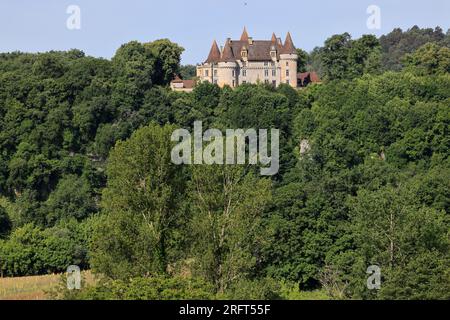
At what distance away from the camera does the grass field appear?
42.8 meters

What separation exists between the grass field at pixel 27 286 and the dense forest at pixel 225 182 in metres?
2.20

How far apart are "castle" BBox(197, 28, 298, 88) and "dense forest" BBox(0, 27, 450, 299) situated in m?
2.90

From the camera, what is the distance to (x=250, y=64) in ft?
270

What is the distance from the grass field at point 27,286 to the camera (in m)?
42.8

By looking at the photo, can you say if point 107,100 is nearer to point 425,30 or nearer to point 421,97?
point 421,97

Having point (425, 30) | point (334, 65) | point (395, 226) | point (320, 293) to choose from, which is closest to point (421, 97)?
point (334, 65)

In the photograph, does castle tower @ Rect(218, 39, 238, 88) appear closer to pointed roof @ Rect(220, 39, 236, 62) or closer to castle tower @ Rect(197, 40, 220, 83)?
pointed roof @ Rect(220, 39, 236, 62)

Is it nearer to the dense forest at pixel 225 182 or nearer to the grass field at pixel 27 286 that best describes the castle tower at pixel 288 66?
the dense forest at pixel 225 182

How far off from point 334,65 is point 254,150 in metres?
20.4

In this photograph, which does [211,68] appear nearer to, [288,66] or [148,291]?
[288,66]

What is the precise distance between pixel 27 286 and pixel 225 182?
571 inches

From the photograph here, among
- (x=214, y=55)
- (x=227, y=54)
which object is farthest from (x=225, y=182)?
(x=214, y=55)

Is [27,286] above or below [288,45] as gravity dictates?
below

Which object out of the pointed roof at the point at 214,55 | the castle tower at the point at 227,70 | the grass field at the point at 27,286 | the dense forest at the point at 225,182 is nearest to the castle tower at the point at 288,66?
the dense forest at the point at 225,182
